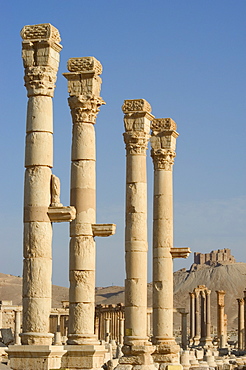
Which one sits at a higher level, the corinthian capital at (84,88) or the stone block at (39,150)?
the corinthian capital at (84,88)

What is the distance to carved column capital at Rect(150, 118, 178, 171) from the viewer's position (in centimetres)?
3016

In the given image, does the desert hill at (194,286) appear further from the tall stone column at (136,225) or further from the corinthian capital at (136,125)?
the corinthian capital at (136,125)

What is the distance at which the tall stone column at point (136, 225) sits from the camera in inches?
1031

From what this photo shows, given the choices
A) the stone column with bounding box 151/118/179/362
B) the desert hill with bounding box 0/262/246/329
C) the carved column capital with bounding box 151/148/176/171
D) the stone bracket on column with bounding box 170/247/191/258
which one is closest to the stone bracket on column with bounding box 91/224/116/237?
the stone bracket on column with bounding box 170/247/191/258

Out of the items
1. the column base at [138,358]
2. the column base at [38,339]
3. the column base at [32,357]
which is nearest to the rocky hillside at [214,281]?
the column base at [138,358]

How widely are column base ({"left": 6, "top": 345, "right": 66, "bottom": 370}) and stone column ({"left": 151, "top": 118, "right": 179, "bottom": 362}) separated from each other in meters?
9.72

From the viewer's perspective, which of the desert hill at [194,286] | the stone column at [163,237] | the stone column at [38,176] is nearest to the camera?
the stone column at [38,176]

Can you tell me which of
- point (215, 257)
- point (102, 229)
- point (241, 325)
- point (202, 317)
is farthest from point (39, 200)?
point (215, 257)

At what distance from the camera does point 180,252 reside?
95.4 ft

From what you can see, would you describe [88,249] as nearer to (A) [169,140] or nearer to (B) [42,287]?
(B) [42,287]

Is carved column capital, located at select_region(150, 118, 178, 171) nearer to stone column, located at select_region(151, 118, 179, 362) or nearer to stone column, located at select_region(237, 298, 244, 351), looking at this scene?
stone column, located at select_region(151, 118, 179, 362)

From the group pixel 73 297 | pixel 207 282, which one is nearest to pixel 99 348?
pixel 73 297

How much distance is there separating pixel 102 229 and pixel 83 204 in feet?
3.24

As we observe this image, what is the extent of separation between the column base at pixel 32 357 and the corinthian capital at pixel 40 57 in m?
6.07
